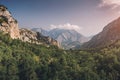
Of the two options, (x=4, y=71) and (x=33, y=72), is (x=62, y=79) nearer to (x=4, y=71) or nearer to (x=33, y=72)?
(x=33, y=72)

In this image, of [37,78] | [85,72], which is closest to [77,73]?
[85,72]

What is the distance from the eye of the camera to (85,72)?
652 feet

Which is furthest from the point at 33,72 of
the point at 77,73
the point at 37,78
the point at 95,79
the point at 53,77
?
the point at 95,79

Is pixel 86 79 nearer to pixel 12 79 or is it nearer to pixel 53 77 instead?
pixel 53 77

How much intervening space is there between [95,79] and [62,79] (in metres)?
27.5

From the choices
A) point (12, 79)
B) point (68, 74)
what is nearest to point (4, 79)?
point (12, 79)

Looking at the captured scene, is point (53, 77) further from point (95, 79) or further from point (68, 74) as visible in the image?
point (95, 79)

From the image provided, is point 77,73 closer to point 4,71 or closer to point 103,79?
point 103,79

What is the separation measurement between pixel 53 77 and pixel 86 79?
1057 inches

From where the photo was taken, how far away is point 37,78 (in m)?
198

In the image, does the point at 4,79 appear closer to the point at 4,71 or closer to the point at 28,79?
the point at 4,71

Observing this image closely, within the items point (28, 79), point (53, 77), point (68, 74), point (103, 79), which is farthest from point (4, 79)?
point (103, 79)

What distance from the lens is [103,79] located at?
19900 cm

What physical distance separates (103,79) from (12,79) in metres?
75.4
